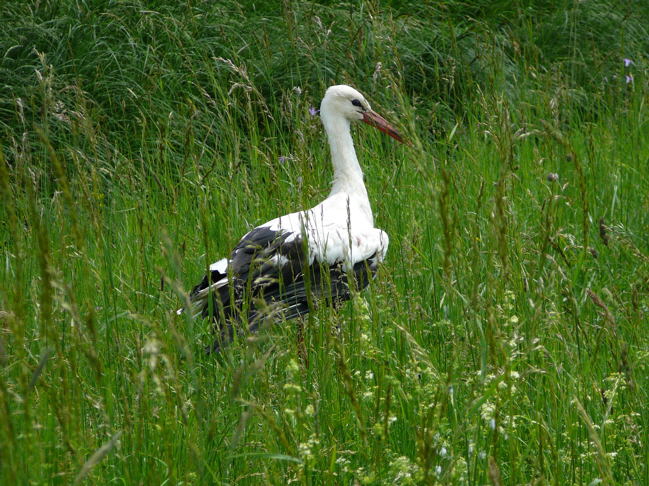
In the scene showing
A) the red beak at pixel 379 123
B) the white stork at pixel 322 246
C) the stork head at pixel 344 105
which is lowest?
the white stork at pixel 322 246

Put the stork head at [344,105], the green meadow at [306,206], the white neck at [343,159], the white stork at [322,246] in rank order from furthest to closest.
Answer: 1. the stork head at [344,105]
2. the white neck at [343,159]
3. the white stork at [322,246]
4. the green meadow at [306,206]

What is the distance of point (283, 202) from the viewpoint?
4387mm

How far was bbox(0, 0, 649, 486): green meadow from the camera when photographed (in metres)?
1.76

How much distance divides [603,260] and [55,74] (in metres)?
3.53

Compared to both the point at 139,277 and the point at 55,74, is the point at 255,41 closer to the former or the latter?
the point at 55,74

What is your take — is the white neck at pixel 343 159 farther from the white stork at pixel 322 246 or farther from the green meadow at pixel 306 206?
the green meadow at pixel 306 206

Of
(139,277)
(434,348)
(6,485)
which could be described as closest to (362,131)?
(139,277)

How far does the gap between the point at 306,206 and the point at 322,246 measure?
0.39 metres

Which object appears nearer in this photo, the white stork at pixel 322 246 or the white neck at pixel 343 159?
the white stork at pixel 322 246

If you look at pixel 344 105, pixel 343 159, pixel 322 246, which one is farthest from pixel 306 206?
pixel 344 105

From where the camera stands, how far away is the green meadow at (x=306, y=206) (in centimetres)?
176

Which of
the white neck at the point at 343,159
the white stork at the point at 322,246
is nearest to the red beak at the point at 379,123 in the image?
the white stork at the point at 322,246

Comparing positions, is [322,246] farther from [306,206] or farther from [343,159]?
[343,159]

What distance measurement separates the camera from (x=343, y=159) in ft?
15.6
